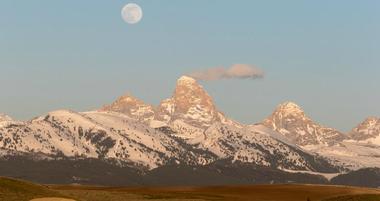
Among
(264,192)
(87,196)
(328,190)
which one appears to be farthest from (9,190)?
(328,190)

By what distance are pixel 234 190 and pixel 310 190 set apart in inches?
829

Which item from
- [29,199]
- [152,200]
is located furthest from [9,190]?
[152,200]

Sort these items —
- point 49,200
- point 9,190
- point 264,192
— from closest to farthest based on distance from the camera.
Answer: point 49,200 < point 9,190 < point 264,192

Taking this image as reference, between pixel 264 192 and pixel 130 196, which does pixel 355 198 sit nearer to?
pixel 130 196

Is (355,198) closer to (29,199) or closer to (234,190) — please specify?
(29,199)

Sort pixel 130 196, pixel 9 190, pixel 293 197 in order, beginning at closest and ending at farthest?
pixel 9 190, pixel 130 196, pixel 293 197

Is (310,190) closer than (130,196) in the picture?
No

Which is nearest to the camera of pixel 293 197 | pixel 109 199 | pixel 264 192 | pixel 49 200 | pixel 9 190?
pixel 49 200

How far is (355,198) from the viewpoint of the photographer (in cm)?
9475

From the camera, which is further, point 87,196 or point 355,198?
point 87,196

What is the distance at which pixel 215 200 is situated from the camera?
440 ft

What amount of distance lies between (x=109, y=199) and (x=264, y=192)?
83358 millimetres

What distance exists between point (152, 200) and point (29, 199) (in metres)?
28.5

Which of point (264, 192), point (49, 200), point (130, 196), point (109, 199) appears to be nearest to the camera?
point (49, 200)
